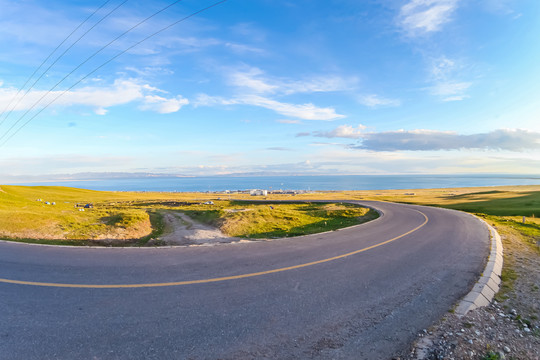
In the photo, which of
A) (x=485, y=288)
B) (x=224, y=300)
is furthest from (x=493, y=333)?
(x=224, y=300)

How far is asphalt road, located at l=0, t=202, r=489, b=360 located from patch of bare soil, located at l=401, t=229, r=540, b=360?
1.23 feet

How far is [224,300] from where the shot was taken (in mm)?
6508

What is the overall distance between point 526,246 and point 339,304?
1416 cm

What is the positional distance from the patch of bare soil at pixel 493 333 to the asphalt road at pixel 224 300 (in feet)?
1.23

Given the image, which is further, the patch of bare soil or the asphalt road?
the asphalt road

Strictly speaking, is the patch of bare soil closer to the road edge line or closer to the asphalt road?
the road edge line

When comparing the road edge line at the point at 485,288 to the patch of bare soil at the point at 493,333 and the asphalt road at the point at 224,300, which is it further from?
the asphalt road at the point at 224,300

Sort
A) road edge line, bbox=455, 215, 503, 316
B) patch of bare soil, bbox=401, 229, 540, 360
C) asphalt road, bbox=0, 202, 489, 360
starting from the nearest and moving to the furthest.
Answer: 1. patch of bare soil, bbox=401, 229, 540, 360
2. asphalt road, bbox=0, 202, 489, 360
3. road edge line, bbox=455, 215, 503, 316

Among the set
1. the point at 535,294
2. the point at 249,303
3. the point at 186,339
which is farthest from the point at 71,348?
the point at 535,294

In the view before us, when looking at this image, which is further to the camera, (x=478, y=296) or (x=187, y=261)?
(x=187, y=261)

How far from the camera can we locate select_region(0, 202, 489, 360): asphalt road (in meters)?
4.67

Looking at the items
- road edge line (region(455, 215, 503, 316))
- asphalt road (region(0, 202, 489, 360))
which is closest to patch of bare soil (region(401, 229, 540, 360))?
road edge line (region(455, 215, 503, 316))

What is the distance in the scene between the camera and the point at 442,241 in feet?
47.5

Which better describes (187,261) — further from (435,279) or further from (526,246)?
(526,246)
